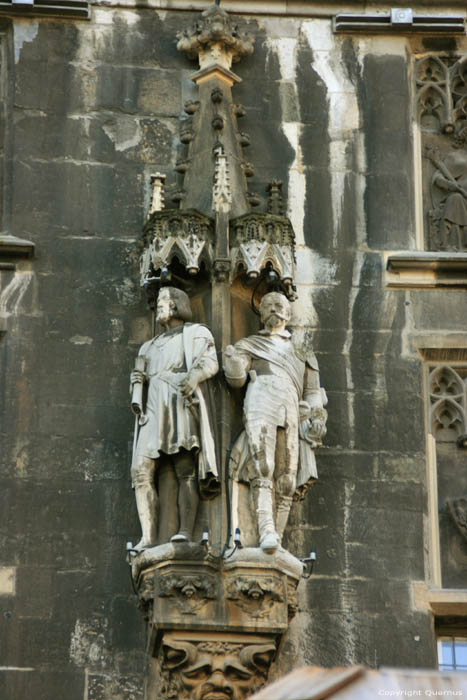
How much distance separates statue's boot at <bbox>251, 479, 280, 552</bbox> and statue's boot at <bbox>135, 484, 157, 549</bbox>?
674mm

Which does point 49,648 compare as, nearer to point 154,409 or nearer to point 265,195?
point 154,409

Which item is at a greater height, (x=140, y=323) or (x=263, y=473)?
(x=140, y=323)

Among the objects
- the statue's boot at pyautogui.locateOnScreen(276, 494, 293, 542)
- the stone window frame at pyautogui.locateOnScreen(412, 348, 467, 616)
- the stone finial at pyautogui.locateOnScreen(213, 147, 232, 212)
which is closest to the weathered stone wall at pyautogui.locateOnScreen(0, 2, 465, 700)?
the stone window frame at pyautogui.locateOnScreen(412, 348, 467, 616)

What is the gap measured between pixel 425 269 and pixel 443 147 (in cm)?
132

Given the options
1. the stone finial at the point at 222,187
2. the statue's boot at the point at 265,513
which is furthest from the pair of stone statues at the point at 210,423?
the stone finial at the point at 222,187

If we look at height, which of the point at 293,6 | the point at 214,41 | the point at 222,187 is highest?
the point at 293,6

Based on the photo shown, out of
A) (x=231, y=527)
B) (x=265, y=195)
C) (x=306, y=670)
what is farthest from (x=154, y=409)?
(x=306, y=670)

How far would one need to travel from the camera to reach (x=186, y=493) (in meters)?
13.7

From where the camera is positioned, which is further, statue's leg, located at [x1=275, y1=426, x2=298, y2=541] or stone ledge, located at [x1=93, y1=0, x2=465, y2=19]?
stone ledge, located at [x1=93, y1=0, x2=465, y2=19]

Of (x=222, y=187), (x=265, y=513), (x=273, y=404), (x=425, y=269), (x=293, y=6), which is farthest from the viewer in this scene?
(x=293, y=6)

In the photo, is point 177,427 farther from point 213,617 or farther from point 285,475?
point 213,617

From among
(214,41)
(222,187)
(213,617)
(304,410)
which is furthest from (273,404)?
(214,41)

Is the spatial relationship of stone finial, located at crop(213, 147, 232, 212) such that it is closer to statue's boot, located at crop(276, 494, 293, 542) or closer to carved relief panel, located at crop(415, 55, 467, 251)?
carved relief panel, located at crop(415, 55, 467, 251)

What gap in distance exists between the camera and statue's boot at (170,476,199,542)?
1359cm
